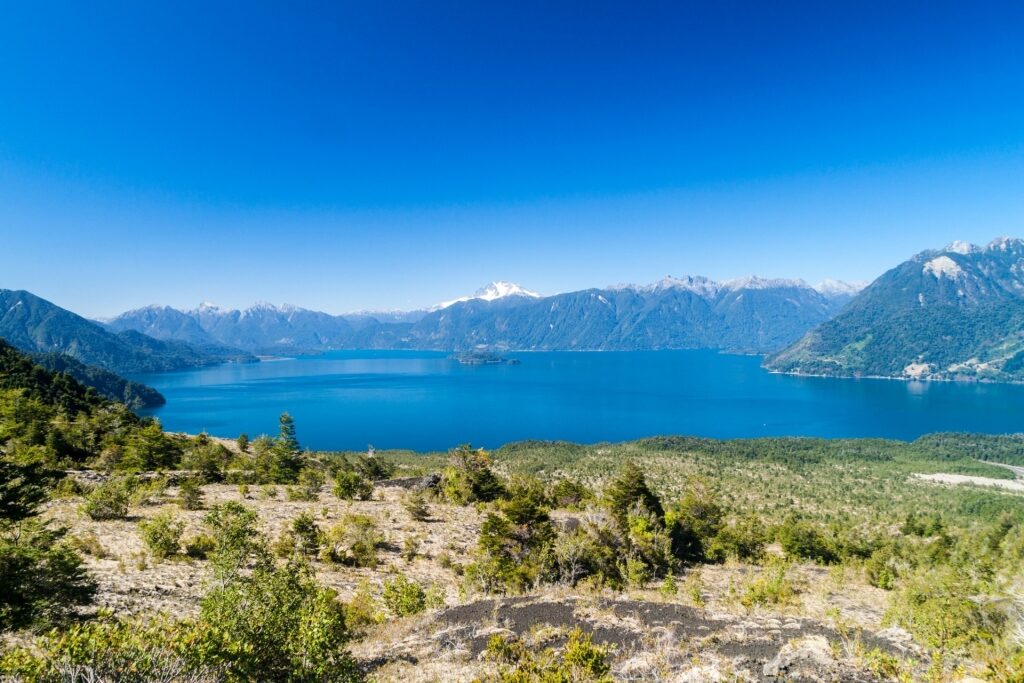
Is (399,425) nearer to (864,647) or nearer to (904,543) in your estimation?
(904,543)

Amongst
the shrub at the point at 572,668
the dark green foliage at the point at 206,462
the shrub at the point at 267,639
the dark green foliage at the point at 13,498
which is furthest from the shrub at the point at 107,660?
the dark green foliage at the point at 206,462

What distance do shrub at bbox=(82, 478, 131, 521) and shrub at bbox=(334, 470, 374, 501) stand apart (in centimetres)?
1208

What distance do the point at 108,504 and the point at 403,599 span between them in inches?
656

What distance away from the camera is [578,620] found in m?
14.2

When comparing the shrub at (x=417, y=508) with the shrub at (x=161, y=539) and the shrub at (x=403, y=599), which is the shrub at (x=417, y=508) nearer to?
the shrub at (x=403, y=599)

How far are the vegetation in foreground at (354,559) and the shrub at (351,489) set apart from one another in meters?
0.13

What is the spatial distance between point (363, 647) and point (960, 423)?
235861mm

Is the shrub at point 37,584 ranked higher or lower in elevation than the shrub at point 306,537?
higher

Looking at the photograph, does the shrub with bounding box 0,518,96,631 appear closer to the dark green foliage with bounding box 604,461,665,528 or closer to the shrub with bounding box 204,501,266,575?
the shrub with bounding box 204,501,266,575

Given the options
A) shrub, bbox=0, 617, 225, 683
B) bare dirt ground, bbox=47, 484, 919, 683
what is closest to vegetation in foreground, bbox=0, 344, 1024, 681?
shrub, bbox=0, 617, 225, 683

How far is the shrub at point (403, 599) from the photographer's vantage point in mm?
15954

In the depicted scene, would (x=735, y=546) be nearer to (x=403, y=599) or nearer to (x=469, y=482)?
(x=469, y=482)

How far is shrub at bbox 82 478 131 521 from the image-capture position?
70.3 feet

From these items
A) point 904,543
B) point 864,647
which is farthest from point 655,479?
point 864,647
